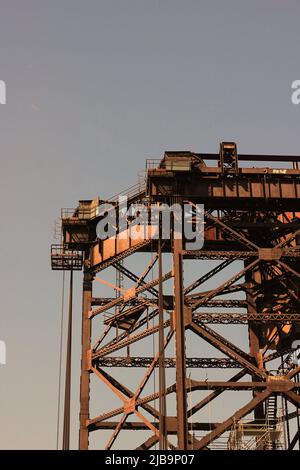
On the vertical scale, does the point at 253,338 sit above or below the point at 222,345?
above

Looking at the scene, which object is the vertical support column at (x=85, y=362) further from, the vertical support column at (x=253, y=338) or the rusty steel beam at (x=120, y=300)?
the vertical support column at (x=253, y=338)

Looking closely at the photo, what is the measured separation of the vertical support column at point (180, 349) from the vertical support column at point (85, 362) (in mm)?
10794

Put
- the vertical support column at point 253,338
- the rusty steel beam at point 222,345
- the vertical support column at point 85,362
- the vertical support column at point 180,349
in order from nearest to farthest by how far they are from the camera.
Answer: the vertical support column at point 180,349 → the rusty steel beam at point 222,345 → the vertical support column at point 253,338 → the vertical support column at point 85,362

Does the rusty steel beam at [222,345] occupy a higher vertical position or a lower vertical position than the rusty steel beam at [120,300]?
lower

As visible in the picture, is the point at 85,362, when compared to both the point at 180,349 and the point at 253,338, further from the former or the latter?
the point at 180,349

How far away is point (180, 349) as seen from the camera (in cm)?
4353

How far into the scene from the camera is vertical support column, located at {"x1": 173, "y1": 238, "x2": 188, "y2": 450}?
4200 cm

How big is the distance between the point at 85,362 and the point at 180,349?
37.2 feet

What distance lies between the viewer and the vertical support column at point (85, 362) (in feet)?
170

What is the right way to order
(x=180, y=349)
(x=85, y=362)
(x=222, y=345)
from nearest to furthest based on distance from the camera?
(x=180, y=349)
(x=222, y=345)
(x=85, y=362)

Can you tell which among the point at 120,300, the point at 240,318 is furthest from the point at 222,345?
the point at 120,300

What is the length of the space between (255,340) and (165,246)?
747 cm
